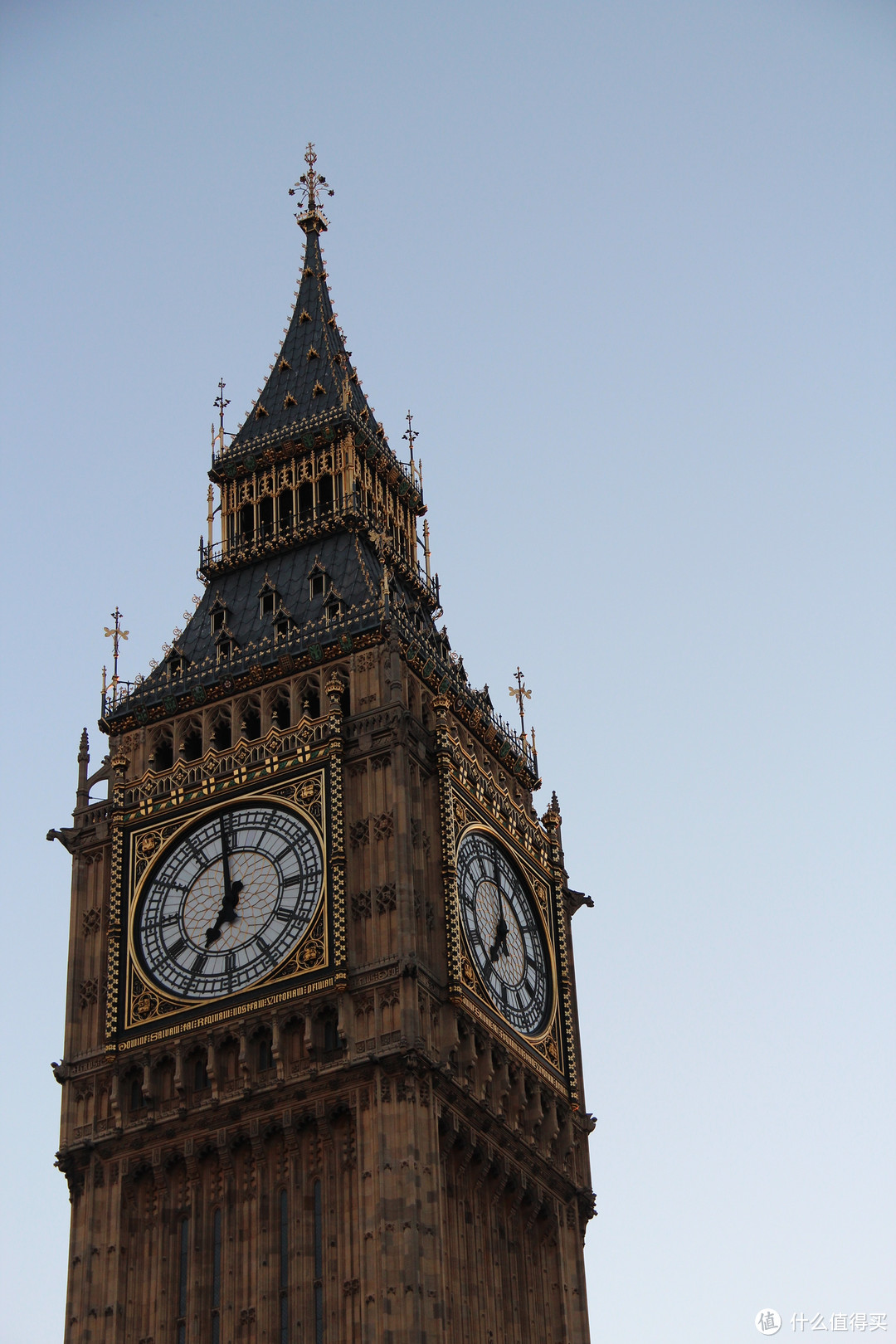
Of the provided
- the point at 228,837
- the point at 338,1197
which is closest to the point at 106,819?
the point at 228,837

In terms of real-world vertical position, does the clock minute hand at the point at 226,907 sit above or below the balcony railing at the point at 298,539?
below

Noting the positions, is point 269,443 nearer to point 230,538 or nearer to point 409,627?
point 230,538

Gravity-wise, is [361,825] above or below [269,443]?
below

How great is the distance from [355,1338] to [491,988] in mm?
10625

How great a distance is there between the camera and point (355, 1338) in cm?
5553

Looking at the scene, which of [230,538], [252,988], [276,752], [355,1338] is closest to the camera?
[355,1338]

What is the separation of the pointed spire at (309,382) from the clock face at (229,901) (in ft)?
54.1

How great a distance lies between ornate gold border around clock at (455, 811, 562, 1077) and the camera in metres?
62.1

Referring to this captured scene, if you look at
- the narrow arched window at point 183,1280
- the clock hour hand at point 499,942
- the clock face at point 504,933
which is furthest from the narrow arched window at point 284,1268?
the clock hour hand at point 499,942

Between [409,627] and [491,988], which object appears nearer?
[491,988]

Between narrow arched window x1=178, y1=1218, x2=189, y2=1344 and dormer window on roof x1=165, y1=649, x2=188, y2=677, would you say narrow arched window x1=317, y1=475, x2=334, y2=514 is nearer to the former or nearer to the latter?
dormer window on roof x1=165, y1=649, x2=188, y2=677

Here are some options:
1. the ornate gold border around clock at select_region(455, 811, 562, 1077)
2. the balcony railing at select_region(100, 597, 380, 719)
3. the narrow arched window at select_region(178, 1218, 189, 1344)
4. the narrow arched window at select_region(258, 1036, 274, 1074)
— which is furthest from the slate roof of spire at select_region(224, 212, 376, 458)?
the narrow arched window at select_region(178, 1218, 189, 1344)

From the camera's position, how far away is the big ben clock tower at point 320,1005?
57938 millimetres

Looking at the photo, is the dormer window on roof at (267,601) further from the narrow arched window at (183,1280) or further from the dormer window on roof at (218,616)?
the narrow arched window at (183,1280)
